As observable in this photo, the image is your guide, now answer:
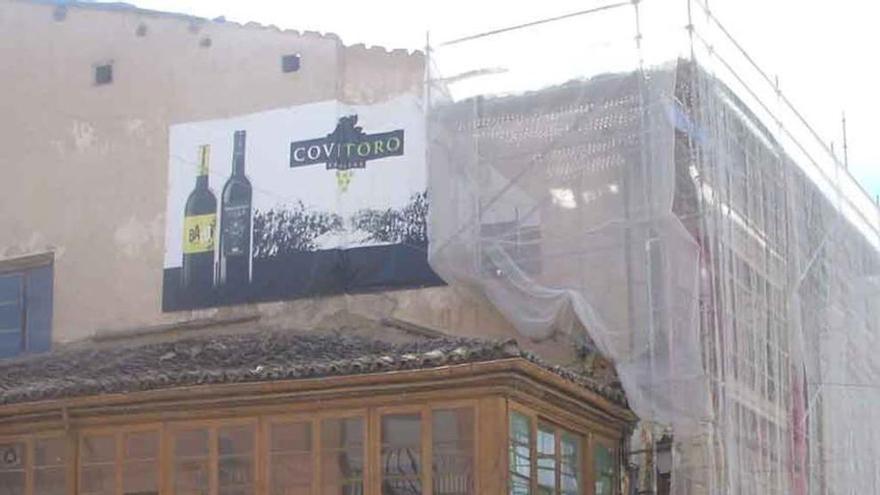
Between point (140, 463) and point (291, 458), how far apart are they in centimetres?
151

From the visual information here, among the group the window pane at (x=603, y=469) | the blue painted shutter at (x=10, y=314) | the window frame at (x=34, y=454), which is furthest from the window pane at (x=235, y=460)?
the blue painted shutter at (x=10, y=314)

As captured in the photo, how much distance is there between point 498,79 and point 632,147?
1812 millimetres

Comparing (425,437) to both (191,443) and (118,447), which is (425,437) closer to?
(191,443)

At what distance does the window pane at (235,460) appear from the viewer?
13.2 metres

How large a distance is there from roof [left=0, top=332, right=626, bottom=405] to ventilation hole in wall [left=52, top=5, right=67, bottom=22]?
4.27 meters

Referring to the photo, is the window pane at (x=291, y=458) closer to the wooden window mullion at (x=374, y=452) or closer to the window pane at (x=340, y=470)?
the window pane at (x=340, y=470)

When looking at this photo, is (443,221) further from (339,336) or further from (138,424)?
(138,424)

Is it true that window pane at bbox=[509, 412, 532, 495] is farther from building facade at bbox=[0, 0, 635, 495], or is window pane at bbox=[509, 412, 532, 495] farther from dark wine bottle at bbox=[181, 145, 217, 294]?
dark wine bottle at bbox=[181, 145, 217, 294]

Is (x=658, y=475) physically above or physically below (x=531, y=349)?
below

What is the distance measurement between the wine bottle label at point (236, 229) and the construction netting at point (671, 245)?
2586 mm

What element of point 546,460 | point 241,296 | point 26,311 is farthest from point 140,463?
point 26,311

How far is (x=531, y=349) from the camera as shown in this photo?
1526 centimetres

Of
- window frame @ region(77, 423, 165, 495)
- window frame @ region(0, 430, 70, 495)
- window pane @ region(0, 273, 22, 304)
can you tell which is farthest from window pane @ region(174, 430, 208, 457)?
window pane @ region(0, 273, 22, 304)

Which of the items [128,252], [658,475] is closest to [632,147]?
[658,475]
